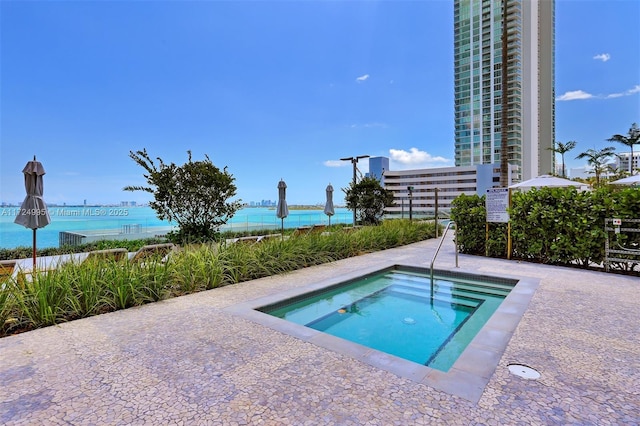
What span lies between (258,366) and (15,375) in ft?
5.46

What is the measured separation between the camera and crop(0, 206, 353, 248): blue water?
937 centimetres

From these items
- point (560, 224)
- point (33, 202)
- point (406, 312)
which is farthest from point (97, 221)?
point (560, 224)

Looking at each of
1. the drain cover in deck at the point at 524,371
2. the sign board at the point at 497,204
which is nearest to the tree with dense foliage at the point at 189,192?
the sign board at the point at 497,204

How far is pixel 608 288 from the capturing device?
184 inches

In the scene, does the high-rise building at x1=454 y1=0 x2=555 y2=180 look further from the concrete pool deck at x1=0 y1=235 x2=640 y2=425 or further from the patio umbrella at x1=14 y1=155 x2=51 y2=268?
the patio umbrella at x1=14 y1=155 x2=51 y2=268

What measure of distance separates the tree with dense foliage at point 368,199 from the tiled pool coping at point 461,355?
865 centimetres

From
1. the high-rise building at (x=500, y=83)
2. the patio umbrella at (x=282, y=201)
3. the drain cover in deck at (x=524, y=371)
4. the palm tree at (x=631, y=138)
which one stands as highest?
the high-rise building at (x=500, y=83)

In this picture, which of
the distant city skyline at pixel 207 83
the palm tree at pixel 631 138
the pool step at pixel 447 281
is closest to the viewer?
the pool step at pixel 447 281

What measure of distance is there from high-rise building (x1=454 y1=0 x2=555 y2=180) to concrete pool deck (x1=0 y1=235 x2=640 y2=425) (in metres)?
65.7

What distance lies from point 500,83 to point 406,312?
7190 centimetres

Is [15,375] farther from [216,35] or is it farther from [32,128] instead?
[32,128]

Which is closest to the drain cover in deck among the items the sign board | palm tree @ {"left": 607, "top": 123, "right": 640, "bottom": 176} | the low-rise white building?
the sign board

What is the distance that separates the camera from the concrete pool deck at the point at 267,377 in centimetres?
184

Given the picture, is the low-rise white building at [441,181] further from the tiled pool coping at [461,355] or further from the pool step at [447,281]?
the tiled pool coping at [461,355]
